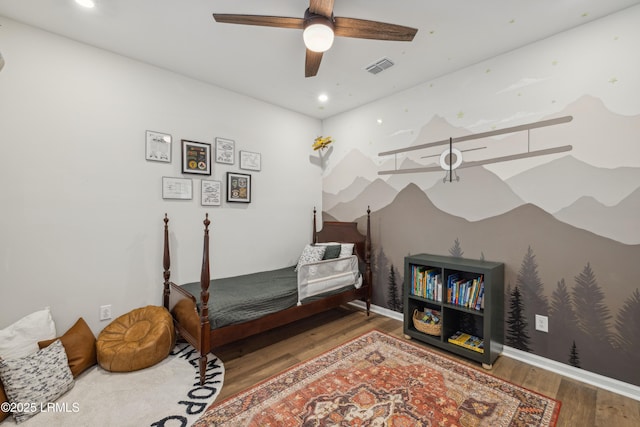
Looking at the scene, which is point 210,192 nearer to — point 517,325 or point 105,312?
point 105,312

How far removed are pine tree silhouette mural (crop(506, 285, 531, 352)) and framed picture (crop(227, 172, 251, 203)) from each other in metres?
2.94

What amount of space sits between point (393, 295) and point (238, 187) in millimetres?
2301

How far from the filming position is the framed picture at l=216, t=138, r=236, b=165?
3230 mm

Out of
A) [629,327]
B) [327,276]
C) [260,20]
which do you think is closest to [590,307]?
[629,327]

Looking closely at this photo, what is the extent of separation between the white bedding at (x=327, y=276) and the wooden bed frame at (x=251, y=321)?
11 cm

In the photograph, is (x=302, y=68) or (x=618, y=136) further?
(x=302, y=68)

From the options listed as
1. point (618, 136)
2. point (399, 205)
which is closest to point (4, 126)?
point (399, 205)

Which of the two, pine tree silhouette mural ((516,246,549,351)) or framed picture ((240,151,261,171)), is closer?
pine tree silhouette mural ((516,246,549,351))

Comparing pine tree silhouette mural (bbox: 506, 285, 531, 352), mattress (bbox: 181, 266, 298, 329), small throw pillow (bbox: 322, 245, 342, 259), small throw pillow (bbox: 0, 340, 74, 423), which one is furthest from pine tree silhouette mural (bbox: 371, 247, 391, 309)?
small throw pillow (bbox: 0, 340, 74, 423)

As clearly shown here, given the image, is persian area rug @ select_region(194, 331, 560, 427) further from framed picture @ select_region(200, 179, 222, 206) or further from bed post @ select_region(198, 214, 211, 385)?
framed picture @ select_region(200, 179, 222, 206)

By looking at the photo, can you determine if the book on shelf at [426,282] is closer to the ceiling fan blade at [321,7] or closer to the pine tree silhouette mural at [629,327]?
the pine tree silhouette mural at [629,327]

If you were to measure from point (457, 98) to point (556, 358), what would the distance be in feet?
8.20

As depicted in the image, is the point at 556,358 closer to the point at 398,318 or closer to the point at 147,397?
the point at 398,318

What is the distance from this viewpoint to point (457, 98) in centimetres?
291
